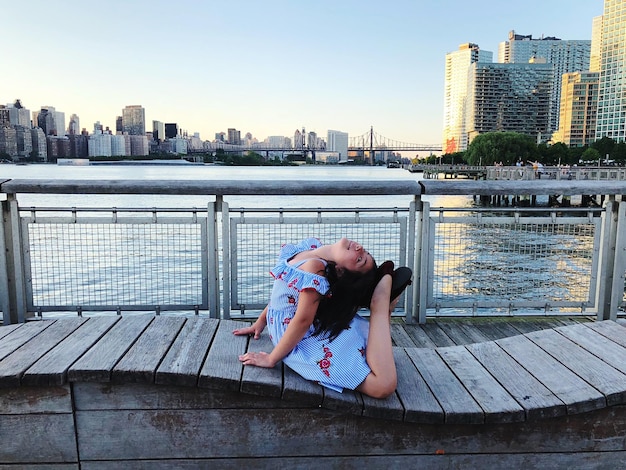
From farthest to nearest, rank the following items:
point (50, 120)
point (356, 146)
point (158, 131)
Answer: point (356, 146) < point (158, 131) < point (50, 120)

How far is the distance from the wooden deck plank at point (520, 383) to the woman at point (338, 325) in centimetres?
55

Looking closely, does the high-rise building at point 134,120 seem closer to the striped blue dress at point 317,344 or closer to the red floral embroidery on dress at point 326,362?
the striped blue dress at point 317,344

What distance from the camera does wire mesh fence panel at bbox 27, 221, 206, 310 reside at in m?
4.19

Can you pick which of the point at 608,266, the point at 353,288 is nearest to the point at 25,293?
the point at 353,288

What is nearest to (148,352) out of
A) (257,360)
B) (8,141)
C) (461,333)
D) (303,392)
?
(257,360)

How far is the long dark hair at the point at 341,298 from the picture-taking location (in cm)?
227

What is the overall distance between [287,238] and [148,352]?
82.1 inches

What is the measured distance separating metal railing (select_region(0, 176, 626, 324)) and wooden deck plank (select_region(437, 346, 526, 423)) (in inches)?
60.9

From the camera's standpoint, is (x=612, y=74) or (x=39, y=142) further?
(x=612, y=74)

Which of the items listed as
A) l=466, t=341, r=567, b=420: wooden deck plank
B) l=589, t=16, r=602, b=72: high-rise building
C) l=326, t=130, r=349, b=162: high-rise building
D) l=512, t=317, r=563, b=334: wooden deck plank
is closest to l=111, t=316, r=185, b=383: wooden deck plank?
l=466, t=341, r=567, b=420: wooden deck plank

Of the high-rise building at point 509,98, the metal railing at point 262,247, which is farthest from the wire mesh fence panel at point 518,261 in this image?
the high-rise building at point 509,98

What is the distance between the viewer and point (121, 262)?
A: 432 centimetres

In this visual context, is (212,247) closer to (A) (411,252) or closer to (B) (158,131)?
(A) (411,252)

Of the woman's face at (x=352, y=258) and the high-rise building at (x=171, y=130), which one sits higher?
the high-rise building at (x=171, y=130)
